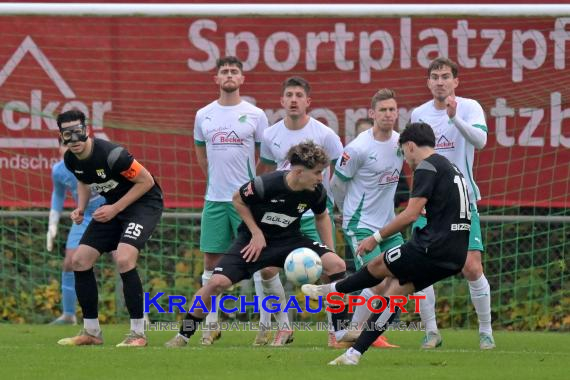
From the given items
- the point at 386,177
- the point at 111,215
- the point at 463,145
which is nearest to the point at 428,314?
the point at 386,177

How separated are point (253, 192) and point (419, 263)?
1.58 m

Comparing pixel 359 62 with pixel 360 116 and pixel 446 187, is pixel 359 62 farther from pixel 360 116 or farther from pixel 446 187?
pixel 446 187

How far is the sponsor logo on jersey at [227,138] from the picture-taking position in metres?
10.6

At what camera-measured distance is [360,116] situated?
12.8 metres

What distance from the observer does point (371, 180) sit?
1027 centimetres

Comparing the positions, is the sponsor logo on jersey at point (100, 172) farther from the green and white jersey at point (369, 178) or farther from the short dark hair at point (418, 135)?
the short dark hair at point (418, 135)

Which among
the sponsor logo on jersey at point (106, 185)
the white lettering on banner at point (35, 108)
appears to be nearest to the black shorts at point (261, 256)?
the sponsor logo on jersey at point (106, 185)

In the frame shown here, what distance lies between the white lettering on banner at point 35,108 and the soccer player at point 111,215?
3106mm

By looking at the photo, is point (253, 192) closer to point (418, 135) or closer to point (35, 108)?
point (418, 135)

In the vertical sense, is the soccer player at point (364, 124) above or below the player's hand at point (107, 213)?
above

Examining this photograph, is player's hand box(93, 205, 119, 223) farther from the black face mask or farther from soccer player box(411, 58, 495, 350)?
soccer player box(411, 58, 495, 350)

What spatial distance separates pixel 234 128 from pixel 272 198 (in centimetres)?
150

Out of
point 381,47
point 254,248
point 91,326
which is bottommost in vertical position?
point 91,326

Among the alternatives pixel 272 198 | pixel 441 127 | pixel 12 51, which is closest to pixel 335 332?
pixel 272 198
